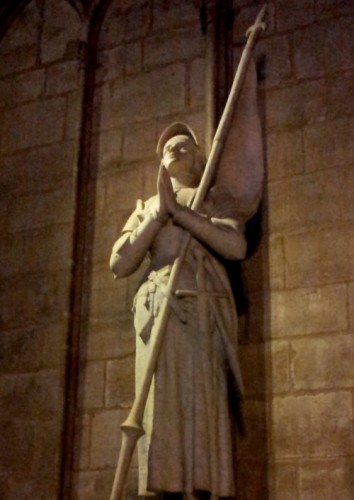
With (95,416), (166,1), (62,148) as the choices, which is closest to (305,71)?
(166,1)

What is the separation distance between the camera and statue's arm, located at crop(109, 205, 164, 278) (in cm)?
393

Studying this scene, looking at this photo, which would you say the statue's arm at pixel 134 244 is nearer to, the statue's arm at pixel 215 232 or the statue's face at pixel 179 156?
the statue's arm at pixel 215 232

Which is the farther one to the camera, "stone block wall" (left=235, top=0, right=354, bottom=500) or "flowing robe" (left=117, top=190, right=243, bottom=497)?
"stone block wall" (left=235, top=0, right=354, bottom=500)

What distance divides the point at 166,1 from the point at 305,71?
961mm

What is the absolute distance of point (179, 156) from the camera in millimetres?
4215

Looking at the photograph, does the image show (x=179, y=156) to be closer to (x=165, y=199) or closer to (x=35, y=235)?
(x=165, y=199)

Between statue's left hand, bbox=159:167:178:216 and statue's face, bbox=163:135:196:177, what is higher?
statue's face, bbox=163:135:196:177

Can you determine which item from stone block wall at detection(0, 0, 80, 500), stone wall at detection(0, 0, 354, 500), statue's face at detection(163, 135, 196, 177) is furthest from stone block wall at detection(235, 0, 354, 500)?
stone block wall at detection(0, 0, 80, 500)

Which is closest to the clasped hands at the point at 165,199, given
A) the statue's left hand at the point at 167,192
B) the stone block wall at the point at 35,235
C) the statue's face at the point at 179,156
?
the statue's left hand at the point at 167,192

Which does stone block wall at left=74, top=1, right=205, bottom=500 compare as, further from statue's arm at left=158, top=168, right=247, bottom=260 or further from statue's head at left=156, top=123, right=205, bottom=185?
statue's arm at left=158, top=168, right=247, bottom=260

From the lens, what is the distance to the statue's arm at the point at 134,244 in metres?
3.93

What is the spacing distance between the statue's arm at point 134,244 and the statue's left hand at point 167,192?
0.07 metres

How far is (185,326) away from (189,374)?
0.19 m

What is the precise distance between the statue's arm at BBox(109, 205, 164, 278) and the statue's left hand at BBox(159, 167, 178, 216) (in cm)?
7
